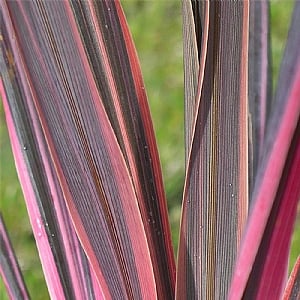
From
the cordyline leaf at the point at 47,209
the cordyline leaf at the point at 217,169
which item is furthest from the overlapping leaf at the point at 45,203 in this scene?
the cordyline leaf at the point at 217,169

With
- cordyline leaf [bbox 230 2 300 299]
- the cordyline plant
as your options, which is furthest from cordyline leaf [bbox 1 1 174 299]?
cordyline leaf [bbox 230 2 300 299]

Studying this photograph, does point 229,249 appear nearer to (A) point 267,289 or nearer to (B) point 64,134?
(A) point 267,289

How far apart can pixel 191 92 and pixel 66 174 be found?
0.14m

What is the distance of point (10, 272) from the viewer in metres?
0.59

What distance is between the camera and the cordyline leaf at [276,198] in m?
0.34

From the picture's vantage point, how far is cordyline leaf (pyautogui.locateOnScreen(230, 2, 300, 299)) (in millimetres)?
336

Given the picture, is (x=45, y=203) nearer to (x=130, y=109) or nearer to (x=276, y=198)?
(x=130, y=109)

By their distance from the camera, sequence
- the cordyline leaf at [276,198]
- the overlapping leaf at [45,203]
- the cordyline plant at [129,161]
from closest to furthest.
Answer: the cordyline leaf at [276,198], the cordyline plant at [129,161], the overlapping leaf at [45,203]

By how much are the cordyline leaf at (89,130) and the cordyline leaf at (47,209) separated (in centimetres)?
7

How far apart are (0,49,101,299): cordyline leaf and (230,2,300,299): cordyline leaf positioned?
18 cm

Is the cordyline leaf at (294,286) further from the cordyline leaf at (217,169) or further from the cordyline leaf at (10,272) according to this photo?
the cordyline leaf at (10,272)

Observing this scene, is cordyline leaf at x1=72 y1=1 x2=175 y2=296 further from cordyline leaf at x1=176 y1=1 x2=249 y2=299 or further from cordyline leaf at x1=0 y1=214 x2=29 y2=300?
cordyline leaf at x1=0 y1=214 x2=29 y2=300

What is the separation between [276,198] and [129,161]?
0.56 ft

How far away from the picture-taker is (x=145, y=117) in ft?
1.70
